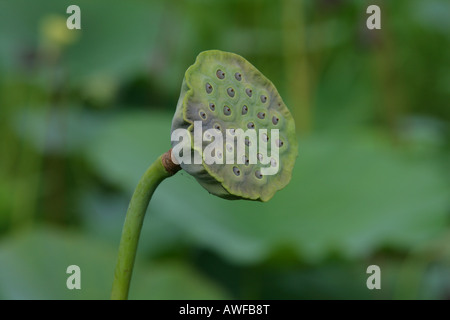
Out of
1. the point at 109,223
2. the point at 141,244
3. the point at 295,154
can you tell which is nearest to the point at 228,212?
the point at 141,244

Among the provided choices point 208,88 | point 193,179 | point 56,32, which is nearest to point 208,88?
point 208,88

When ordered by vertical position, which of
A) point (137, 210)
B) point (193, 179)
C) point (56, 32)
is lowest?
point (137, 210)

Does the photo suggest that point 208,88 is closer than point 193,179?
Yes

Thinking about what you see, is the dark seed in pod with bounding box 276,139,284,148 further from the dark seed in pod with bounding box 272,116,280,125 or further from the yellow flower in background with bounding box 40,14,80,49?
the yellow flower in background with bounding box 40,14,80,49

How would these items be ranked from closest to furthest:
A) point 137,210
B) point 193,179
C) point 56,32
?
point 137,210 < point 193,179 < point 56,32

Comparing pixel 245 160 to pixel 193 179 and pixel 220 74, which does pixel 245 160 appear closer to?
pixel 220 74

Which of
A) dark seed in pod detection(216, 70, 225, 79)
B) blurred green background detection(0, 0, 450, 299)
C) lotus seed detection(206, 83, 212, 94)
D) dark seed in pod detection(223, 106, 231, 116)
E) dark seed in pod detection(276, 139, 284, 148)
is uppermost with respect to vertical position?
blurred green background detection(0, 0, 450, 299)

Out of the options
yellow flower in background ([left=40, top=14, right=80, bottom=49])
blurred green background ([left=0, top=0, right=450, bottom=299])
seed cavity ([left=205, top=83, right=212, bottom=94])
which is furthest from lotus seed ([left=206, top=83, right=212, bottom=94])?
yellow flower in background ([left=40, top=14, right=80, bottom=49])
